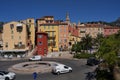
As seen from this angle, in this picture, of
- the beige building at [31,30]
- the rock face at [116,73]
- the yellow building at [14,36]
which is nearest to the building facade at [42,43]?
the yellow building at [14,36]

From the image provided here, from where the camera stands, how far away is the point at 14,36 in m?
107

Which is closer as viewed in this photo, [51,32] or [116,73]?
[116,73]

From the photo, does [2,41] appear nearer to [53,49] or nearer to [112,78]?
[53,49]

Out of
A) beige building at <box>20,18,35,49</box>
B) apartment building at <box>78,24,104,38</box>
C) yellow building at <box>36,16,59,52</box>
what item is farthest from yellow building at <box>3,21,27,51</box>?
apartment building at <box>78,24,104,38</box>

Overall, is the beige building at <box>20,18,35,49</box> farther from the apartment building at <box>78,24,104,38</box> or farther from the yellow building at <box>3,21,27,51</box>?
the apartment building at <box>78,24,104,38</box>

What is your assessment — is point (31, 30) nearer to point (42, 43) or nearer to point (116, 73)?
point (42, 43)

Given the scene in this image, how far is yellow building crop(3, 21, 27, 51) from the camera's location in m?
107

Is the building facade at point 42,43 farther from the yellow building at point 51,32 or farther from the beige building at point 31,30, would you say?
the beige building at point 31,30

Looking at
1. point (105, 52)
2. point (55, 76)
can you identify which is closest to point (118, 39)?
point (105, 52)

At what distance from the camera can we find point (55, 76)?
50.1 m

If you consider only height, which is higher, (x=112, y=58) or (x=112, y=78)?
(x=112, y=58)

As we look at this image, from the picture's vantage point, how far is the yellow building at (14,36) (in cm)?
10662

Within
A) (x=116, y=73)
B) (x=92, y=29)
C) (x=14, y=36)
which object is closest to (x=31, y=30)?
(x=14, y=36)

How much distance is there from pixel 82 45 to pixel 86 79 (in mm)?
53478
